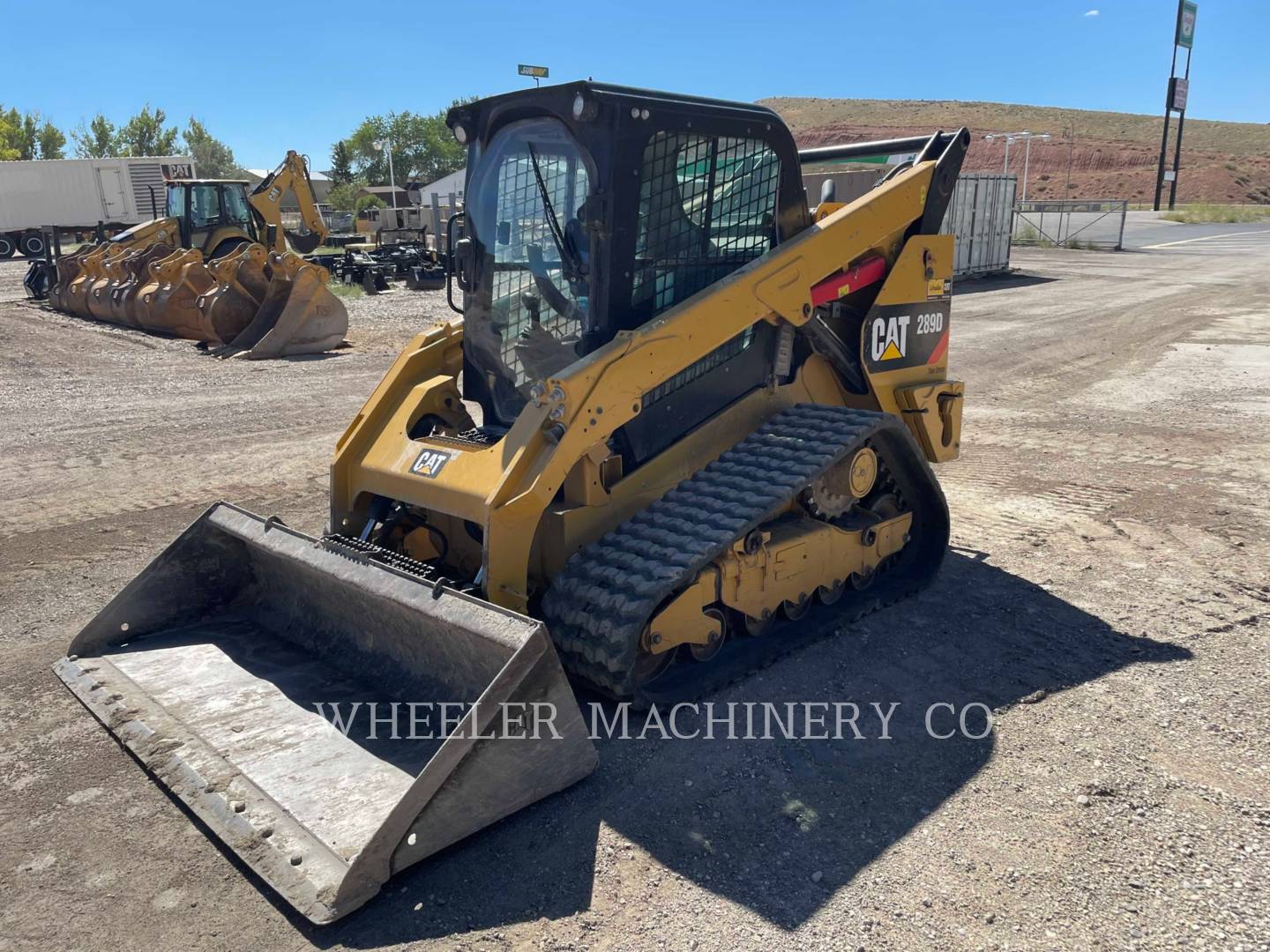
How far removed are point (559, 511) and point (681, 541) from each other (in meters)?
0.53

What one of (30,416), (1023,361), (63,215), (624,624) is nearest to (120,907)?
(624,624)

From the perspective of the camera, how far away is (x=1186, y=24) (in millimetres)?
51000

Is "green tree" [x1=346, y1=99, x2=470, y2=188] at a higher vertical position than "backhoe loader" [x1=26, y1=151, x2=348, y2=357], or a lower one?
higher

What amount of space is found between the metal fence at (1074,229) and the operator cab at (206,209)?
82.1ft

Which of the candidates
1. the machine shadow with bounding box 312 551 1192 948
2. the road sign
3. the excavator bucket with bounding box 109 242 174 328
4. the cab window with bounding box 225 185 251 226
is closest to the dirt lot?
the machine shadow with bounding box 312 551 1192 948

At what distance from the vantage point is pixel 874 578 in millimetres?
5188

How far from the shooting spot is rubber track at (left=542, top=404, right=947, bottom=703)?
365 cm

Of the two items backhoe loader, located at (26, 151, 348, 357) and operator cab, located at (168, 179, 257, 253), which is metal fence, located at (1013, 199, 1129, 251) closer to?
backhoe loader, located at (26, 151, 348, 357)

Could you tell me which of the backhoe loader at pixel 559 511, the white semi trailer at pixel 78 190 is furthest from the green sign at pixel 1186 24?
the backhoe loader at pixel 559 511

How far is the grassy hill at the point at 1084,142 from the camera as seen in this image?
7700cm

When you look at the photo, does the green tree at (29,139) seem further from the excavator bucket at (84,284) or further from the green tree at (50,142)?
the excavator bucket at (84,284)

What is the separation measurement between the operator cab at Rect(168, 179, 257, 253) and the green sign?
165 feet

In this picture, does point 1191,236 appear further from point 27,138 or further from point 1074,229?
point 27,138

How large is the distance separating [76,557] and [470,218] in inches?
128
